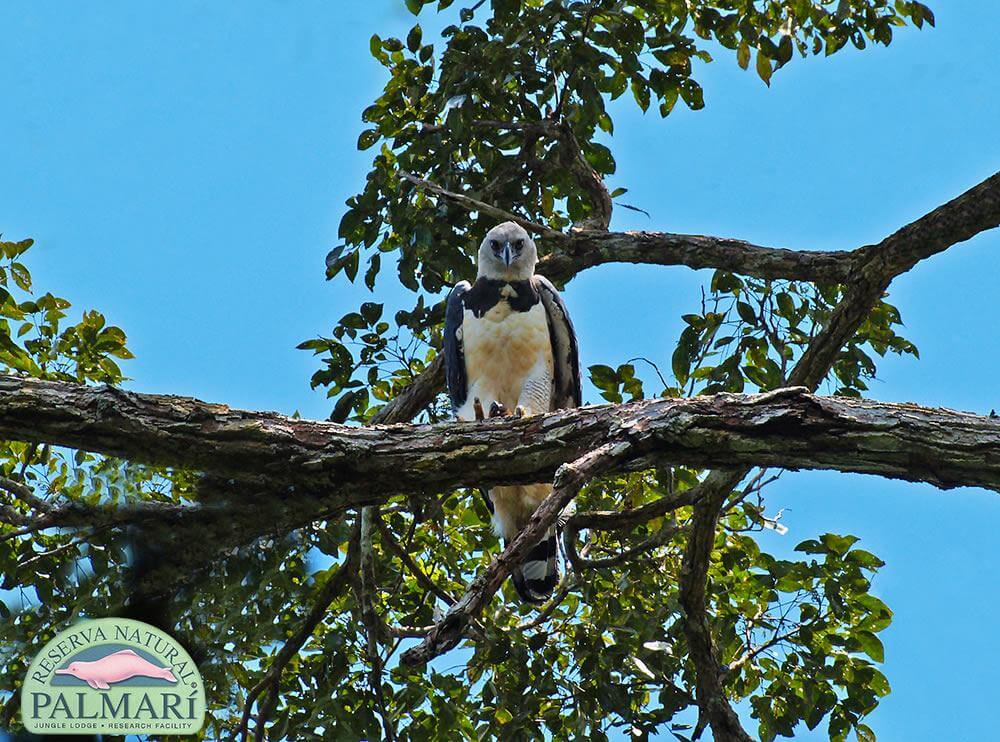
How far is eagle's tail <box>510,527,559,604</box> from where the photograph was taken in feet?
15.6

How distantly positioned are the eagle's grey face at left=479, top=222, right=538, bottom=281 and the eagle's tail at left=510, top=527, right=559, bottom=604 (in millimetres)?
1342

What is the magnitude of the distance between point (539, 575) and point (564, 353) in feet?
3.78

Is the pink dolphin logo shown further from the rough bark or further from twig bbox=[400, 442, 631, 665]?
twig bbox=[400, 442, 631, 665]

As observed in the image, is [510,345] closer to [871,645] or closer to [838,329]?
[838,329]

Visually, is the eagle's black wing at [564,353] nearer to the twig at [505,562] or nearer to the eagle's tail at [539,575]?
the eagle's tail at [539,575]

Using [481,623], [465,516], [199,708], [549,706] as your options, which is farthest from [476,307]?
[199,708]

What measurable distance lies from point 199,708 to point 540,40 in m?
3.00

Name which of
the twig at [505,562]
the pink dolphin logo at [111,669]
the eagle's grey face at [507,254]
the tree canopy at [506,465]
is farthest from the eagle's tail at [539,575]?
the twig at [505,562]

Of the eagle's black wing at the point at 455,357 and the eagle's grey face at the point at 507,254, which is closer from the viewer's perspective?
the eagle's black wing at the point at 455,357

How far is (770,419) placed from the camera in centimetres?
322

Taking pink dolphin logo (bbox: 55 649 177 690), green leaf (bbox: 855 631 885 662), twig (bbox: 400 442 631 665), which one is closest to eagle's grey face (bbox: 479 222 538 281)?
green leaf (bbox: 855 631 885 662)

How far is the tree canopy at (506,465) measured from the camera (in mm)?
3322

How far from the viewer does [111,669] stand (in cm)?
370

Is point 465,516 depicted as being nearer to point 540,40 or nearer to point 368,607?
point 368,607
